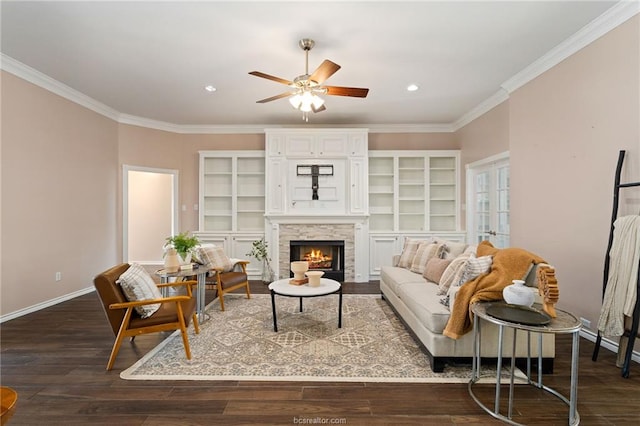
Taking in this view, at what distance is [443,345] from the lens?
2.39m

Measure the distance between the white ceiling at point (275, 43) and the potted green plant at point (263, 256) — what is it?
8.40ft

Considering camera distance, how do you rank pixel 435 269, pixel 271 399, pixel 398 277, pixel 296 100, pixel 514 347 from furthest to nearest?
pixel 398 277 < pixel 435 269 < pixel 296 100 < pixel 271 399 < pixel 514 347

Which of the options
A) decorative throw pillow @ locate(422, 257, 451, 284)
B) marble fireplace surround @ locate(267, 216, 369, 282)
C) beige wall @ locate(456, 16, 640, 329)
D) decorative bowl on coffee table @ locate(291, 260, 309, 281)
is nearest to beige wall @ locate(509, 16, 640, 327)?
beige wall @ locate(456, 16, 640, 329)

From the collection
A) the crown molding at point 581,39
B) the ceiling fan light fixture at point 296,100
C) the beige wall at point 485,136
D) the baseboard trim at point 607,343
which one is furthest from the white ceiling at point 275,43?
the baseboard trim at point 607,343

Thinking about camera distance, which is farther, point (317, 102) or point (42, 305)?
point (42, 305)

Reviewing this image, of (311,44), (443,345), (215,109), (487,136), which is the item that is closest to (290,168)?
(215,109)

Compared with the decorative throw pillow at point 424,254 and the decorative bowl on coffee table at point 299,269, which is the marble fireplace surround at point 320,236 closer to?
the decorative throw pillow at point 424,254

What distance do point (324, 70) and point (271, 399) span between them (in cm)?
272

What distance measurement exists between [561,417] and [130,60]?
5.11 metres

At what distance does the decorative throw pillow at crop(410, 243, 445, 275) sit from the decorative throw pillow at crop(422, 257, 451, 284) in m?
0.21

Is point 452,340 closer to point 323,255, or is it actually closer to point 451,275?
point 451,275

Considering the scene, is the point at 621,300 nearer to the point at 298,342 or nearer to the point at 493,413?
the point at 493,413

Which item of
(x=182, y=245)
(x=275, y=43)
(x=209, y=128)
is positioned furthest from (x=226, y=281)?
(x=209, y=128)

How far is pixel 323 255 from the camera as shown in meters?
5.73
